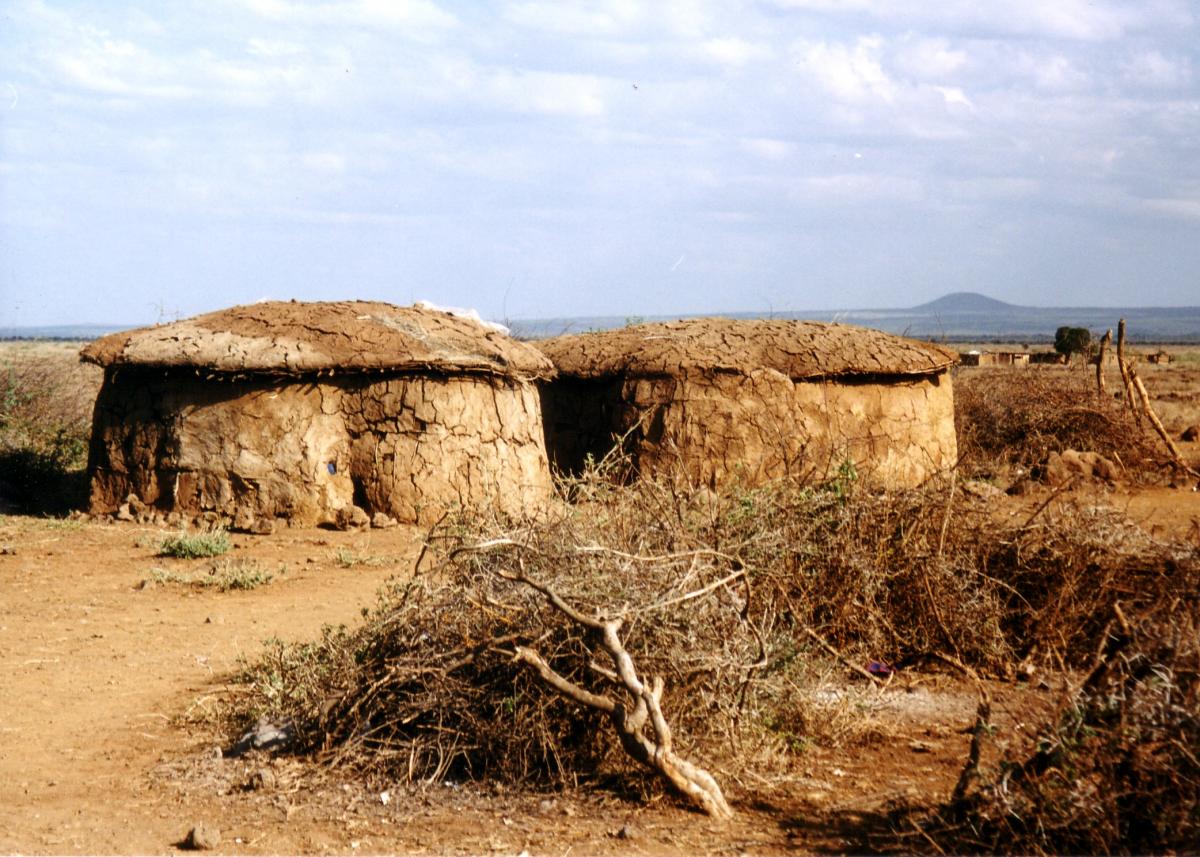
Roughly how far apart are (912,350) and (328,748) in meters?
7.86

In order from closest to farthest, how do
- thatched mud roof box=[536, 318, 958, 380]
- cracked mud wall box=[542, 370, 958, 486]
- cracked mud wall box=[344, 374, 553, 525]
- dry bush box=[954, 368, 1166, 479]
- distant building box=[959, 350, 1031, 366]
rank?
cracked mud wall box=[344, 374, 553, 525] < cracked mud wall box=[542, 370, 958, 486] < thatched mud roof box=[536, 318, 958, 380] < dry bush box=[954, 368, 1166, 479] < distant building box=[959, 350, 1031, 366]

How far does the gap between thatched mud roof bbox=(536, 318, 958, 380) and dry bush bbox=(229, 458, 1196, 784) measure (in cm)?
470

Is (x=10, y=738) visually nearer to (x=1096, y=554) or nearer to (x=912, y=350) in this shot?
(x=1096, y=554)

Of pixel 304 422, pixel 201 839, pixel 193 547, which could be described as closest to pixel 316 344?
pixel 304 422

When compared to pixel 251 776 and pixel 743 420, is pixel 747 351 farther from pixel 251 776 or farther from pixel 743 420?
pixel 251 776

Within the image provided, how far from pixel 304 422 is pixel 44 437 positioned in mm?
5630

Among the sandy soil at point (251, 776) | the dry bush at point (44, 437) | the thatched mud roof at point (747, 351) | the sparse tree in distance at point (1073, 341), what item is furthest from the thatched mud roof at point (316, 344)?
the sparse tree in distance at point (1073, 341)

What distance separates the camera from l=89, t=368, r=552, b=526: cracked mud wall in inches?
385

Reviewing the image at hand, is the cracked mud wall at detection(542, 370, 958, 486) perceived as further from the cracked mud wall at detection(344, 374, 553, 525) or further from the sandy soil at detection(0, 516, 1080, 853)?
the sandy soil at detection(0, 516, 1080, 853)

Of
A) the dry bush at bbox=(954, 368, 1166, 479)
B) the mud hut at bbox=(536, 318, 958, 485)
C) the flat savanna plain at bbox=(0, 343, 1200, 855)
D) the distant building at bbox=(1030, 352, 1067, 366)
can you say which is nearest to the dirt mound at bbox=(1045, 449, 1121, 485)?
the dry bush at bbox=(954, 368, 1166, 479)

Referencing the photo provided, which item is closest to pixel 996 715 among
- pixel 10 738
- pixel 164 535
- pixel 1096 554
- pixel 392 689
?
pixel 1096 554

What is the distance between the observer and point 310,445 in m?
9.80

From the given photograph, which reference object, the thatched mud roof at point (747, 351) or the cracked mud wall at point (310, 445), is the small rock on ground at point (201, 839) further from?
the thatched mud roof at point (747, 351)

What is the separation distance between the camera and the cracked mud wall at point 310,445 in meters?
9.77
